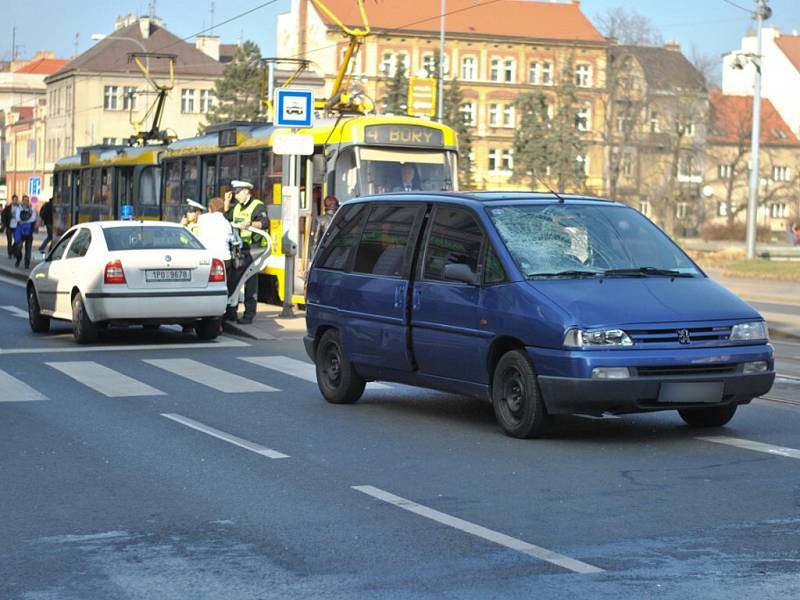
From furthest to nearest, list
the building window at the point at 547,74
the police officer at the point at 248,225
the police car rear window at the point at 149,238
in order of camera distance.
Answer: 1. the building window at the point at 547,74
2. the police officer at the point at 248,225
3. the police car rear window at the point at 149,238

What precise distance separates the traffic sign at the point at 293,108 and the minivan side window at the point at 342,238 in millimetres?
8996

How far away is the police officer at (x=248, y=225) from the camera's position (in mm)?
22016

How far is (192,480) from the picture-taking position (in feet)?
30.6

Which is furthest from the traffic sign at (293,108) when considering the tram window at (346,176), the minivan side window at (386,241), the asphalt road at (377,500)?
the minivan side window at (386,241)

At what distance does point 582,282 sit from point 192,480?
10.5ft

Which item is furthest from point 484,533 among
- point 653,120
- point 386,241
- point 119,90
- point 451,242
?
point 119,90

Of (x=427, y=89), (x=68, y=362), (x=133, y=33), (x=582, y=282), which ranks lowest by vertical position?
(x=68, y=362)

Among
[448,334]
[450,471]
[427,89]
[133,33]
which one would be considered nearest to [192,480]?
[450,471]

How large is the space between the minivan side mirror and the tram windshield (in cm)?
1298

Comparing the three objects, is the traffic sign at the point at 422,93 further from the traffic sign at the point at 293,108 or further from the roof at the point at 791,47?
the roof at the point at 791,47

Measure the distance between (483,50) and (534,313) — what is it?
117 meters

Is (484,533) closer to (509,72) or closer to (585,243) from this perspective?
(585,243)

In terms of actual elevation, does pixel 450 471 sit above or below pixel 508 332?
below

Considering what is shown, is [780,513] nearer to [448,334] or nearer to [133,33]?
[448,334]
